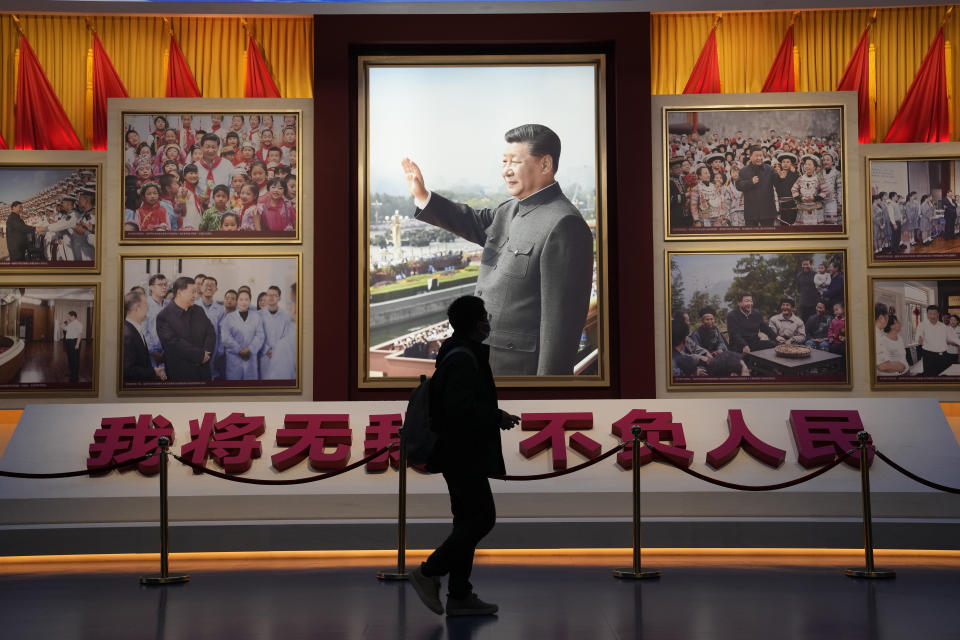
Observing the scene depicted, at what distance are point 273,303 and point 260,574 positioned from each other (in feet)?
14.0

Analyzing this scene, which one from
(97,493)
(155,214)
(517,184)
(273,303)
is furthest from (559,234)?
(97,493)

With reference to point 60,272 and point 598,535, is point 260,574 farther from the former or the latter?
point 60,272

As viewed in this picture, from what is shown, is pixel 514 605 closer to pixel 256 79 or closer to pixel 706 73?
pixel 706 73

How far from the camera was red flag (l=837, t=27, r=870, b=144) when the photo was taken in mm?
11078

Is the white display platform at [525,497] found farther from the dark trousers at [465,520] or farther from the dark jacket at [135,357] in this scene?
the dark trousers at [465,520]

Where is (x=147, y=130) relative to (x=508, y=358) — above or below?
above

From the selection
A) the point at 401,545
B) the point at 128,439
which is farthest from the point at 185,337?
the point at 401,545

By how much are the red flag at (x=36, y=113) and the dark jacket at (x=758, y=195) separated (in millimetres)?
8076

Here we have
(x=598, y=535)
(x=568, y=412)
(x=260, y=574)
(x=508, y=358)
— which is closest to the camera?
(x=260, y=574)

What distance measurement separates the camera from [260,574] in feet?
23.2

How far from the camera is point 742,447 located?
9312 mm

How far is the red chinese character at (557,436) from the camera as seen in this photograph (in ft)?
30.1

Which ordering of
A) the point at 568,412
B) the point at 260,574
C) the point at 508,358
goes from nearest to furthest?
the point at 260,574
the point at 568,412
the point at 508,358

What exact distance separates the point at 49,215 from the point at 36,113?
4.48 feet
